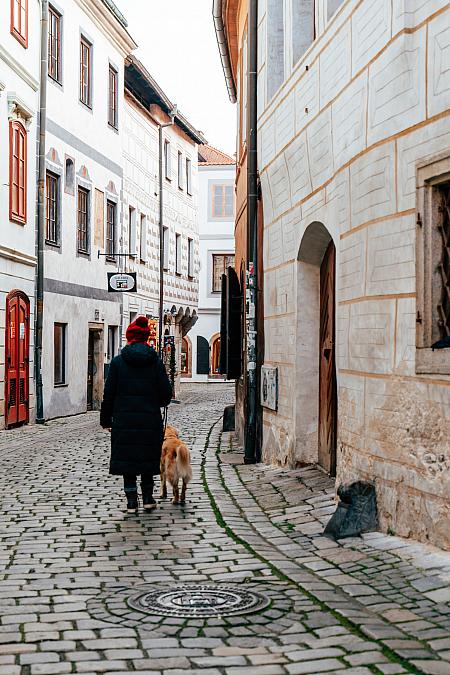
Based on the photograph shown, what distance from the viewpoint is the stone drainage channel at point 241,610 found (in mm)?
5008

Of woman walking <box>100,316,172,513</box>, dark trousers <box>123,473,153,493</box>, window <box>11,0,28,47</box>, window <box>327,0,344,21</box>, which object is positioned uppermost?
window <box>11,0,28,47</box>

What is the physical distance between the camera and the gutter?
18.0 metres

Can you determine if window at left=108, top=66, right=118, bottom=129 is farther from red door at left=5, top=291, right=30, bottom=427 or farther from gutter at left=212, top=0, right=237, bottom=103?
red door at left=5, top=291, right=30, bottom=427

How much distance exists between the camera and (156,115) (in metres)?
34.8

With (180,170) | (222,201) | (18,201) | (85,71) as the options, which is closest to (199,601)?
(18,201)

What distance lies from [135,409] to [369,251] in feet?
8.97

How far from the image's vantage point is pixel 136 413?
9.33m

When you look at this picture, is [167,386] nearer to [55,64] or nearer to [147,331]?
[147,331]

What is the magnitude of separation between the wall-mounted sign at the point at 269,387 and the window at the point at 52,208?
10877 millimetres

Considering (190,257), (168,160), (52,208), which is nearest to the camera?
(52,208)

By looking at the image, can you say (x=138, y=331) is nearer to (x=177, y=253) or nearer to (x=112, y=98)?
(x=112, y=98)

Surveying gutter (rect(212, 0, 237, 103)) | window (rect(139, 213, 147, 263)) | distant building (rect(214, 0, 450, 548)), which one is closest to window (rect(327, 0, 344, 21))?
distant building (rect(214, 0, 450, 548))

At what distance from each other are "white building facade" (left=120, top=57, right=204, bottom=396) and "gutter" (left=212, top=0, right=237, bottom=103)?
24.3 ft

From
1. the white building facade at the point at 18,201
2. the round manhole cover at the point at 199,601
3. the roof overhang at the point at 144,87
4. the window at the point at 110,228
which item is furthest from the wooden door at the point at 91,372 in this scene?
the round manhole cover at the point at 199,601
